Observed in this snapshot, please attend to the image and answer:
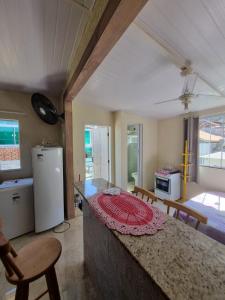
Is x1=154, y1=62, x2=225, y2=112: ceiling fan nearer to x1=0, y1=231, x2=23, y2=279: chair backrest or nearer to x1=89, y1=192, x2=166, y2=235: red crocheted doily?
x1=89, y1=192, x2=166, y2=235: red crocheted doily

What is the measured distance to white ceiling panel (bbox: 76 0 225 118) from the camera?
1.17 m

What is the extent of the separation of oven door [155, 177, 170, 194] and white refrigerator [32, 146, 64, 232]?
266cm

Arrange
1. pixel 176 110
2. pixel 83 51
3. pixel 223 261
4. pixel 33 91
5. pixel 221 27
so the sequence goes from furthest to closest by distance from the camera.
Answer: pixel 176 110 → pixel 33 91 → pixel 83 51 → pixel 221 27 → pixel 223 261

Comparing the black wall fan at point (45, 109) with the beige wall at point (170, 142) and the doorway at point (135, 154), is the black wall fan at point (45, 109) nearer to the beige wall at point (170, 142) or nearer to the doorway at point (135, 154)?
the doorway at point (135, 154)

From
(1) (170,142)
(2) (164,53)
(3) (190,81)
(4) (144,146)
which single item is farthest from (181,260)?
(1) (170,142)

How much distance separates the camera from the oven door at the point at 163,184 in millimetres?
3914

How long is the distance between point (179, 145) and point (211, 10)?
3.47m

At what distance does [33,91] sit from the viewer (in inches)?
104

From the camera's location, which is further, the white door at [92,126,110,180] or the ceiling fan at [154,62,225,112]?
the white door at [92,126,110,180]

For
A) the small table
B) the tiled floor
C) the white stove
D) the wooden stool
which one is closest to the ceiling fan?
the small table

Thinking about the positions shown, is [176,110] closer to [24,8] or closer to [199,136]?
[199,136]

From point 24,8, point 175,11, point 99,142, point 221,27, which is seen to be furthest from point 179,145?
point 24,8

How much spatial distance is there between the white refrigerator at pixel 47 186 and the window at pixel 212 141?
3.49m

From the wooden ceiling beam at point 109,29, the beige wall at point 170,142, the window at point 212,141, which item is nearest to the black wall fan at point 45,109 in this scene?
the wooden ceiling beam at point 109,29
